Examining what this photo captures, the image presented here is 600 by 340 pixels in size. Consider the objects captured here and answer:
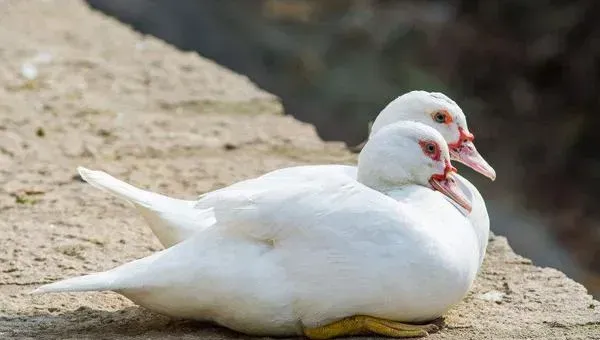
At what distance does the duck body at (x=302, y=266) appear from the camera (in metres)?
2.77

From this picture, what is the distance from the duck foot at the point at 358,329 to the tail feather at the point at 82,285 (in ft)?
1.61

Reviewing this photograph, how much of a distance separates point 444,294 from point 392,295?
0.15 meters

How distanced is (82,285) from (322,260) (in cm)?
57

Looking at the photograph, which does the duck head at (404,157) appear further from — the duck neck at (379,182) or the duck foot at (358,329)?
the duck foot at (358,329)

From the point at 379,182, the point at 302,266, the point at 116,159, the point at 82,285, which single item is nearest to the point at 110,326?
the point at 82,285

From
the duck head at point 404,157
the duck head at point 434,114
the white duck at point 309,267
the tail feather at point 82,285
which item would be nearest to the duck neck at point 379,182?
the duck head at point 404,157

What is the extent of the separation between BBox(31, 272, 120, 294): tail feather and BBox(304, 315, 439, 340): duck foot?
0.49 m

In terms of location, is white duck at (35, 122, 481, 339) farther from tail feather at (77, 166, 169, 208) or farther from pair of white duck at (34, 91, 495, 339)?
tail feather at (77, 166, 169, 208)

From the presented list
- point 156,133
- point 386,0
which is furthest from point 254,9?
point 156,133

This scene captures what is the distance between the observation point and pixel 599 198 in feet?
21.5

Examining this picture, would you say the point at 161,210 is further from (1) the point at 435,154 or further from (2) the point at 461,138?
(2) the point at 461,138

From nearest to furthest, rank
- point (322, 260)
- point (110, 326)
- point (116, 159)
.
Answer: point (322, 260), point (110, 326), point (116, 159)

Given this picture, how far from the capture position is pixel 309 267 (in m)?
2.79

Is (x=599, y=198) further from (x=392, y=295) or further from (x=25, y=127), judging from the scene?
(x=392, y=295)
